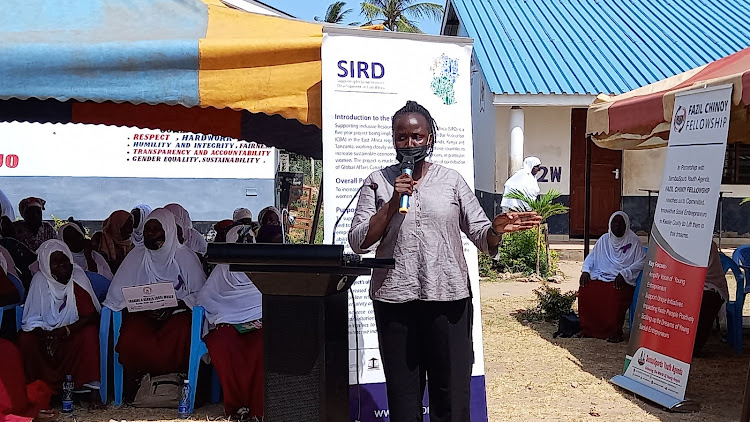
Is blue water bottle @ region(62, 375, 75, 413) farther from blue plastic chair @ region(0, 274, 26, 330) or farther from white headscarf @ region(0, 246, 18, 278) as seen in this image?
white headscarf @ region(0, 246, 18, 278)

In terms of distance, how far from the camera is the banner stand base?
4.97m

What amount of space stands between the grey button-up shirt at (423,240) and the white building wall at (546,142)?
34.3 ft

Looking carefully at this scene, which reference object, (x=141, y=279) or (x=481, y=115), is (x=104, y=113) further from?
(x=481, y=115)

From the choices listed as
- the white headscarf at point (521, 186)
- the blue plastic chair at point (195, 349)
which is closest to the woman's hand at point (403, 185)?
the blue plastic chair at point (195, 349)

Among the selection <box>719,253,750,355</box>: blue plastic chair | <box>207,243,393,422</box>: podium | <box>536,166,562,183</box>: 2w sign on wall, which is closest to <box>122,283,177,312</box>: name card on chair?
<box>207,243,393,422</box>: podium

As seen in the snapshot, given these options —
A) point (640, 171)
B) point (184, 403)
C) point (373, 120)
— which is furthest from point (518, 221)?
point (640, 171)

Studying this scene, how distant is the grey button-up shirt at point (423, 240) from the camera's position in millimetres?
3068

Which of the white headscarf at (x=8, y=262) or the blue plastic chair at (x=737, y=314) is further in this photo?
the blue plastic chair at (x=737, y=314)

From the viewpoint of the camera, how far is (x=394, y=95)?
14.1 ft

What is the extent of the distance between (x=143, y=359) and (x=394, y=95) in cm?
241

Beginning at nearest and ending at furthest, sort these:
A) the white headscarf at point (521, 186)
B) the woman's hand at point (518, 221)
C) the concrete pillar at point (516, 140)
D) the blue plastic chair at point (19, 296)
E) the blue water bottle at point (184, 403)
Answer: the woman's hand at point (518, 221) < the blue water bottle at point (184, 403) < the blue plastic chair at point (19, 296) < the white headscarf at point (521, 186) < the concrete pillar at point (516, 140)

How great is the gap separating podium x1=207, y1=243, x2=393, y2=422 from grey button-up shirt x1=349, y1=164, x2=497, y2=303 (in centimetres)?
14

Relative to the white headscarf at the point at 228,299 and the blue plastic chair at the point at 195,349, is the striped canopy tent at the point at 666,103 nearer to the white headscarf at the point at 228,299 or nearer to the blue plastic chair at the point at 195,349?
the white headscarf at the point at 228,299

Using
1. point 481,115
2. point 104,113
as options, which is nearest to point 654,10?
point 481,115
